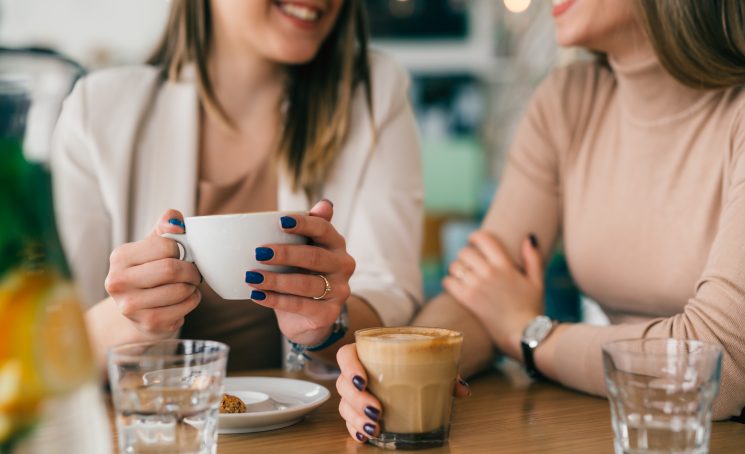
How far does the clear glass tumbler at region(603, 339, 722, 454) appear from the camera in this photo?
2.33ft

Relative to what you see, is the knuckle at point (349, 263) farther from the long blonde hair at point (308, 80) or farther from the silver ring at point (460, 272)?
the long blonde hair at point (308, 80)

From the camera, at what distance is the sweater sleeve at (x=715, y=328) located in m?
0.98

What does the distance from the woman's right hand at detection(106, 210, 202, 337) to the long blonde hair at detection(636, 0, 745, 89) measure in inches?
32.6

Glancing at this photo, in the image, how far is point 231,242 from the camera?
86 cm

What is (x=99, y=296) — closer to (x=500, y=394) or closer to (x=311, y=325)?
(x=311, y=325)

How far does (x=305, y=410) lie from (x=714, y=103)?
890 millimetres

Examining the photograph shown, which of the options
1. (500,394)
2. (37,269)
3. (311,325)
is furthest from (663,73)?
(37,269)

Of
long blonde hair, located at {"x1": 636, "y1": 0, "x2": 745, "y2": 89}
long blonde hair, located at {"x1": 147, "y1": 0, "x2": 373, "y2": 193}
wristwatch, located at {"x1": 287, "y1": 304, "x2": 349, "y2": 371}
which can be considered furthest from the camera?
long blonde hair, located at {"x1": 147, "y1": 0, "x2": 373, "y2": 193}

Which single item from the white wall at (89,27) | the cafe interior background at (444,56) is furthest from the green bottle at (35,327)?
the white wall at (89,27)

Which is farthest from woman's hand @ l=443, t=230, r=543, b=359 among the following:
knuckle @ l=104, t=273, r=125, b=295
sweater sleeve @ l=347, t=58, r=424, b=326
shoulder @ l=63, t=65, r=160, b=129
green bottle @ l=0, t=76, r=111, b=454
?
green bottle @ l=0, t=76, r=111, b=454

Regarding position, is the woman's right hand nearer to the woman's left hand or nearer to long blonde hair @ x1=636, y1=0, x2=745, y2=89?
the woman's left hand

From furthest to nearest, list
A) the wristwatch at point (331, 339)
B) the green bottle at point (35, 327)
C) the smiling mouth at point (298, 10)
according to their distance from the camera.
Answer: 1. the smiling mouth at point (298, 10)
2. the wristwatch at point (331, 339)
3. the green bottle at point (35, 327)

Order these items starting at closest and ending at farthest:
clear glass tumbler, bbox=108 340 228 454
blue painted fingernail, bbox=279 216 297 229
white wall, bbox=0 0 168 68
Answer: clear glass tumbler, bbox=108 340 228 454 < blue painted fingernail, bbox=279 216 297 229 < white wall, bbox=0 0 168 68

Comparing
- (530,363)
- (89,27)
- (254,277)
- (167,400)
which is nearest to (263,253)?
(254,277)
